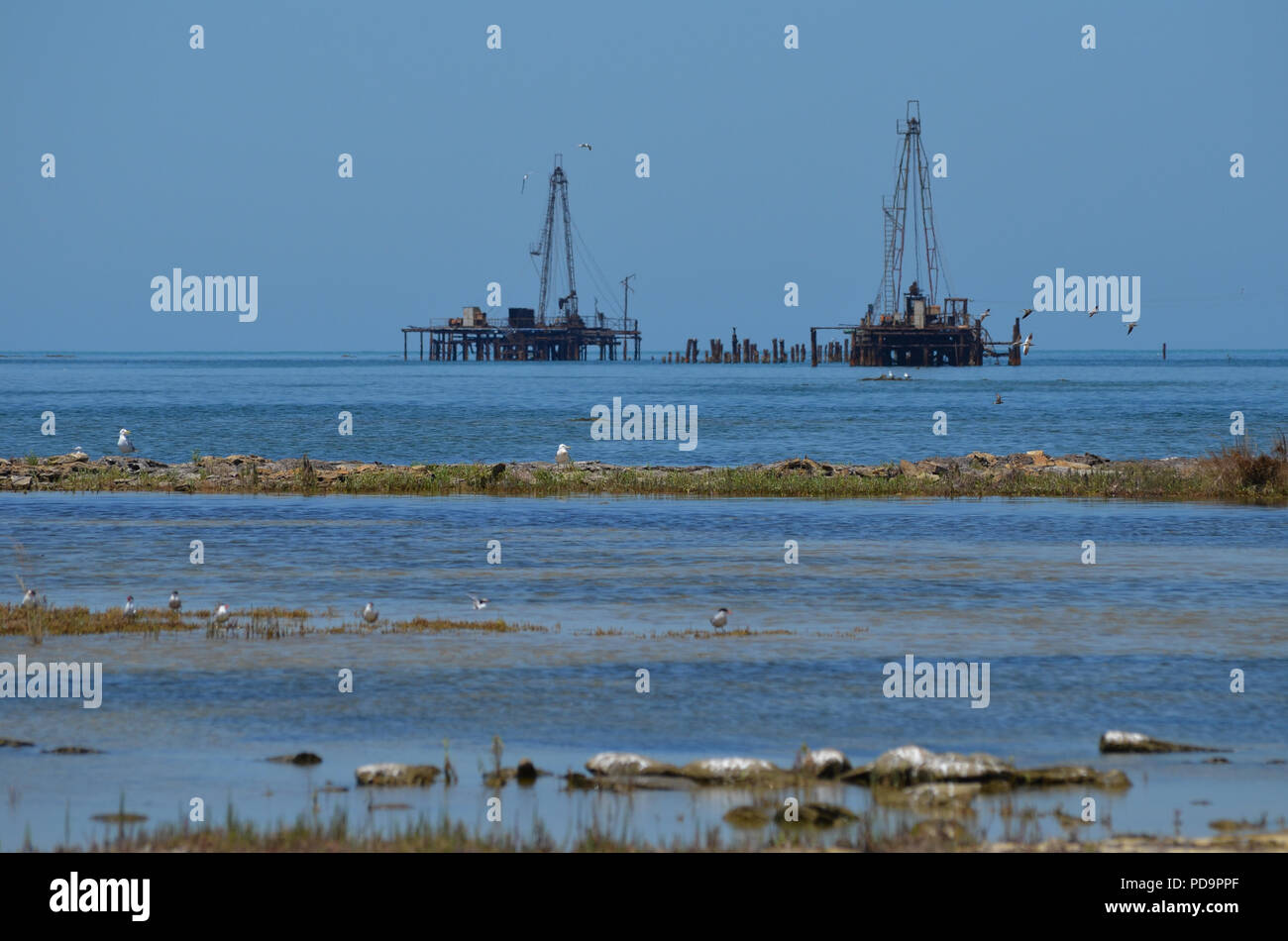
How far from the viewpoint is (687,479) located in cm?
4366

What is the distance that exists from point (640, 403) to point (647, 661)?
88.8 meters

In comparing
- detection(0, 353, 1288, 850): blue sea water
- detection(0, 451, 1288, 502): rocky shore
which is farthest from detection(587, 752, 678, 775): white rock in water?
detection(0, 451, 1288, 502): rocky shore

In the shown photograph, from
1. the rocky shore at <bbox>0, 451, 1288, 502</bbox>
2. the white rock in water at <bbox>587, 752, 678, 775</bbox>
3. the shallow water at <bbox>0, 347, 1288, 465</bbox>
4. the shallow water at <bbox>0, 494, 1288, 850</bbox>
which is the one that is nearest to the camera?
the shallow water at <bbox>0, 494, 1288, 850</bbox>

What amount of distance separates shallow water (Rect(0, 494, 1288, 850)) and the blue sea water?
6 cm

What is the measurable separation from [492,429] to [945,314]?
11604 centimetres

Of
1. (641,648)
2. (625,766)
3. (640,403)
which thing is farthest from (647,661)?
(640,403)

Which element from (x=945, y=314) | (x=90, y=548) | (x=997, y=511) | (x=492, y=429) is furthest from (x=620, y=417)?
(x=945, y=314)

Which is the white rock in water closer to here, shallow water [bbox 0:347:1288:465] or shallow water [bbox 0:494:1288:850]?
shallow water [bbox 0:494:1288:850]

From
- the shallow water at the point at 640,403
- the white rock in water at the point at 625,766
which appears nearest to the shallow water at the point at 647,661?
the white rock in water at the point at 625,766

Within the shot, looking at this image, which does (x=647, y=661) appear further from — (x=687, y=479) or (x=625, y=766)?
(x=687, y=479)

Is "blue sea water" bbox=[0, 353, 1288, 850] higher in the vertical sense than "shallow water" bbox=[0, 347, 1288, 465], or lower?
lower

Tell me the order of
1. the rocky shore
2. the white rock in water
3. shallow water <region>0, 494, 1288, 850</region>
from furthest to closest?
the rocky shore
the white rock in water
shallow water <region>0, 494, 1288, 850</region>

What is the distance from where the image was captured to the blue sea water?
12.1 meters

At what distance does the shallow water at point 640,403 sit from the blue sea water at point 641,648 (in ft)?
90.6
